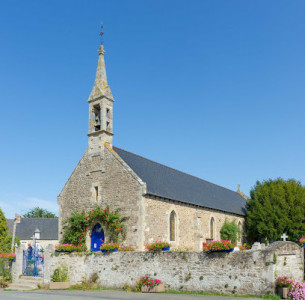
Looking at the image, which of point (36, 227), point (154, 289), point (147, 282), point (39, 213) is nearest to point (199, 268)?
point (154, 289)

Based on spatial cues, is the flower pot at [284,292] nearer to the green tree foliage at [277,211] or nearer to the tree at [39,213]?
the green tree foliage at [277,211]

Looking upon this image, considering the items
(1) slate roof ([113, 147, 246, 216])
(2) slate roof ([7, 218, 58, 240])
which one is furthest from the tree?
(1) slate roof ([113, 147, 246, 216])

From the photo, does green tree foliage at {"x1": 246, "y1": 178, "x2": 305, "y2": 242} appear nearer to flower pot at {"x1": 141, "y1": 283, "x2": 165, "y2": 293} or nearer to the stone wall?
the stone wall

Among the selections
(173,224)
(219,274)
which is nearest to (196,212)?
(173,224)

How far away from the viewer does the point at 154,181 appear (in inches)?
992

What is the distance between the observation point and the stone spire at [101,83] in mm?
25347

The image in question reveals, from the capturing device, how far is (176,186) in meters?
28.1

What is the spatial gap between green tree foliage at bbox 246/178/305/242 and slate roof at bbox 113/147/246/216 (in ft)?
6.47

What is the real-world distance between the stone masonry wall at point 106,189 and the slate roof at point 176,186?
1124mm

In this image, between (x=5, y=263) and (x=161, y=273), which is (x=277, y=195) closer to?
(x=161, y=273)

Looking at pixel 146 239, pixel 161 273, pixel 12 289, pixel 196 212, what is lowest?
pixel 12 289

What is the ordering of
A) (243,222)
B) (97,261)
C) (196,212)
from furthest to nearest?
(243,222) < (196,212) < (97,261)

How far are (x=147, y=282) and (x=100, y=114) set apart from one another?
12439mm

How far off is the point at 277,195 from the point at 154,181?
15.1 meters
